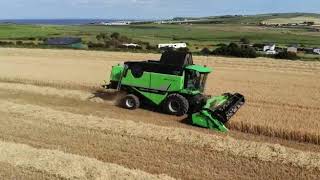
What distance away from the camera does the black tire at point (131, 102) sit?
18.0m

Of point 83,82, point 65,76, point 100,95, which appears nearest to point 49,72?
point 65,76

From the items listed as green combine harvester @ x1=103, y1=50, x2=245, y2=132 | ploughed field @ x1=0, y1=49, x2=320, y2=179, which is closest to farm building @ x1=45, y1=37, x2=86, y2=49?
ploughed field @ x1=0, y1=49, x2=320, y2=179

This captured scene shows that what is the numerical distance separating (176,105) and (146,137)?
3383mm

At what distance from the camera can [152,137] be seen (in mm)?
13789

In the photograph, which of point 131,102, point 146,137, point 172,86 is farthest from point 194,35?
point 146,137

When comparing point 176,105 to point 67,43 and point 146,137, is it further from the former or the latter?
point 67,43

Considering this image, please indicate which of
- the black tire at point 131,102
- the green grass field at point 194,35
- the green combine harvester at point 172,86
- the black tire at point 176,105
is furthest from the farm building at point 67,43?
the black tire at point 176,105

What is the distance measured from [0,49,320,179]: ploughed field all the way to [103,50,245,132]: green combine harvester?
1.49 feet

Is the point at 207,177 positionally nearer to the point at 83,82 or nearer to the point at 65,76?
the point at 83,82

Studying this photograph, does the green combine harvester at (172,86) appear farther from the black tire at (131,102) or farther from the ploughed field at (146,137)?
the ploughed field at (146,137)

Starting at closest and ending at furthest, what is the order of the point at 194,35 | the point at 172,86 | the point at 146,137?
the point at 146,137 < the point at 172,86 < the point at 194,35

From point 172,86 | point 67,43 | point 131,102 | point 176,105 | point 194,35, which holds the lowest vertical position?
point 194,35

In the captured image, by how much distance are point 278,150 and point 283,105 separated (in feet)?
20.0

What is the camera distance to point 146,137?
45.3ft
